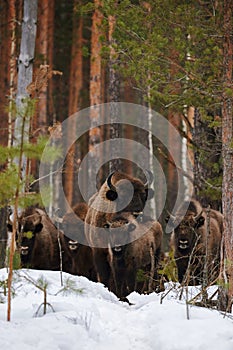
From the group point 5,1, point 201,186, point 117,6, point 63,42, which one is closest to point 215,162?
point 201,186

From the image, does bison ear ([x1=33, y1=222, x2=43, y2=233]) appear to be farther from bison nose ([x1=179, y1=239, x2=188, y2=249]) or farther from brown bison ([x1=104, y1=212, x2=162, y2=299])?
bison nose ([x1=179, y1=239, x2=188, y2=249])

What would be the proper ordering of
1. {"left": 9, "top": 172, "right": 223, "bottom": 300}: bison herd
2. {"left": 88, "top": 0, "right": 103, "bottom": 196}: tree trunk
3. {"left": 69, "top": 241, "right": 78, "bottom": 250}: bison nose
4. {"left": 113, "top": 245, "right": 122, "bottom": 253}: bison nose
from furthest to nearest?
{"left": 88, "top": 0, "right": 103, "bottom": 196}: tree trunk < {"left": 69, "top": 241, "right": 78, "bottom": 250}: bison nose < {"left": 9, "top": 172, "right": 223, "bottom": 300}: bison herd < {"left": 113, "top": 245, "right": 122, "bottom": 253}: bison nose

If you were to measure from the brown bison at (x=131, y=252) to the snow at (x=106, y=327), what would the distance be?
2713 millimetres

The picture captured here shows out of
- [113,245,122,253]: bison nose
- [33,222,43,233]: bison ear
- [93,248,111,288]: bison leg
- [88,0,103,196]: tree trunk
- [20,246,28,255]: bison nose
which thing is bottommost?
[93,248,111,288]: bison leg

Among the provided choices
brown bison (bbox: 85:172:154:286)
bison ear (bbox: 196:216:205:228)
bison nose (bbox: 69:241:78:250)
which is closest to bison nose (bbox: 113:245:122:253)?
brown bison (bbox: 85:172:154:286)

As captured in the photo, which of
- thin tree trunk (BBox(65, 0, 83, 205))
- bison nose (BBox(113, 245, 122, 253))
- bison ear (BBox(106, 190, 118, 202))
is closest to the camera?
bison nose (BBox(113, 245, 122, 253))

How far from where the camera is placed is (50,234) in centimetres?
1242

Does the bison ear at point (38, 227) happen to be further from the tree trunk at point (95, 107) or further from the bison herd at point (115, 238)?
the tree trunk at point (95, 107)

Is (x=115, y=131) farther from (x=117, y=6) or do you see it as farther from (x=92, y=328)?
(x=92, y=328)

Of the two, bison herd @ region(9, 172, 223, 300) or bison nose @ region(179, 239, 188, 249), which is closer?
bison herd @ region(9, 172, 223, 300)

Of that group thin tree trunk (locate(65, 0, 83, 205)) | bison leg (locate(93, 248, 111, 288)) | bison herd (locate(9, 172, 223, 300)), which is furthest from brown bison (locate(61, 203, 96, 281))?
thin tree trunk (locate(65, 0, 83, 205))

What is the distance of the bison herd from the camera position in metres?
9.91

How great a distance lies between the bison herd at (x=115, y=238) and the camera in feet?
32.5

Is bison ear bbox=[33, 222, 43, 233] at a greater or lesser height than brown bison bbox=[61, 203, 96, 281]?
greater
